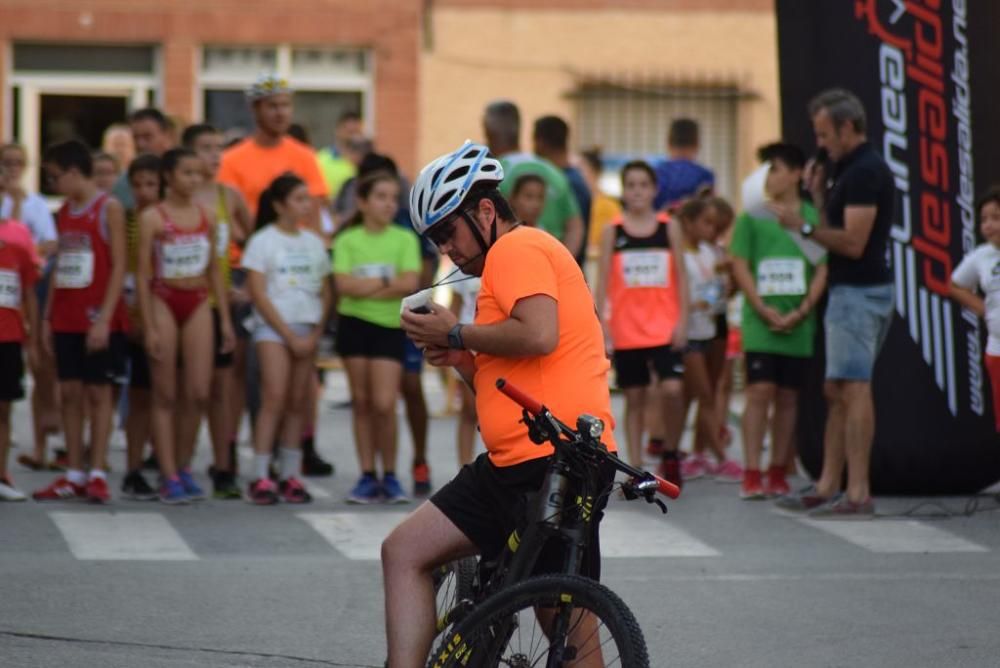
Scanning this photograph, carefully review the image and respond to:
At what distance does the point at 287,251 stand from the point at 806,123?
2.95 meters

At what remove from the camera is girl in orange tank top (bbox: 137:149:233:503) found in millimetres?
11211

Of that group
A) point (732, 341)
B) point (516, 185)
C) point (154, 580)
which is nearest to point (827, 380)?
point (516, 185)

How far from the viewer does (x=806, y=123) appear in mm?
11914

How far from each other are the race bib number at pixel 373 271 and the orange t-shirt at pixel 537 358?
5699mm

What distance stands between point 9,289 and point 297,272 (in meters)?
1.52

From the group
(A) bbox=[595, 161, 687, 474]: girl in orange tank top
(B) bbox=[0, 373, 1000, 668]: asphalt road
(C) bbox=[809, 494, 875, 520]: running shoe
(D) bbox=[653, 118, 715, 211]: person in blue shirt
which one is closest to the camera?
(B) bbox=[0, 373, 1000, 668]: asphalt road

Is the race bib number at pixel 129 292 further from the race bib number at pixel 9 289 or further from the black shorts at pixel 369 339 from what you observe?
the black shorts at pixel 369 339

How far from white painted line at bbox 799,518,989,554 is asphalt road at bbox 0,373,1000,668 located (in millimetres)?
18

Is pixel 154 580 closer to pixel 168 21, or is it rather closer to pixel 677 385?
pixel 677 385

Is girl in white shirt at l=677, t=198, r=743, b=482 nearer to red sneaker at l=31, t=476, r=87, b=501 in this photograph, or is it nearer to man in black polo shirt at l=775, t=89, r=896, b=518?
man in black polo shirt at l=775, t=89, r=896, b=518

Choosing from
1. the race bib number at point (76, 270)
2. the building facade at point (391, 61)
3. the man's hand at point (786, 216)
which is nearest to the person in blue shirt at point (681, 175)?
the man's hand at point (786, 216)

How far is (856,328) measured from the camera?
35.0 ft

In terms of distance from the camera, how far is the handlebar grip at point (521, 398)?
543cm

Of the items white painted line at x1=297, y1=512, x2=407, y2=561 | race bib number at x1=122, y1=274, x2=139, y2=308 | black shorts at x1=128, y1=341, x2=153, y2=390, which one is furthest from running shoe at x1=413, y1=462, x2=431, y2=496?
race bib number at x1=122, y1=274, x2=139, y2=308
